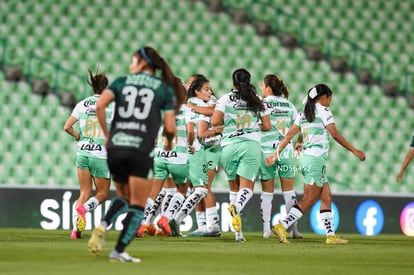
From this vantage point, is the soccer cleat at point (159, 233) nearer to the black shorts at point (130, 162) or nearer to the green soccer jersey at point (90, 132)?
the green soccer jersey at point (90, 132)

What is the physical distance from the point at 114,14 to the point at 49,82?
217 centimetres

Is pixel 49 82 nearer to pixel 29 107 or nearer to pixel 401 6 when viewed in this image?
pixel 29 107

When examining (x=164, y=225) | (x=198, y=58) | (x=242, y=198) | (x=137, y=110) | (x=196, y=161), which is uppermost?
(x=198, y=58)

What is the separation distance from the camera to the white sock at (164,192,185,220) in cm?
1340

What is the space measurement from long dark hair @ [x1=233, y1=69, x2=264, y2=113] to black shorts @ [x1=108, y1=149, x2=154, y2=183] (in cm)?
375

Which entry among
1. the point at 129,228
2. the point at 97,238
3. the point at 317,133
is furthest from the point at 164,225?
the point at 129,228

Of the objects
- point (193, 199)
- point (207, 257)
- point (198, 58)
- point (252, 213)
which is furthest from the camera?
point (198, 58)

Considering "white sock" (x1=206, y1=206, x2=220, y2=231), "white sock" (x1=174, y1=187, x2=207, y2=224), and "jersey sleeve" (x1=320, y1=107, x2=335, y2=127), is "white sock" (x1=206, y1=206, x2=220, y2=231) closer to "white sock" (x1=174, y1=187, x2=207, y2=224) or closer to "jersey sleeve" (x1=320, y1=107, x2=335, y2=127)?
"white sock" (x1=174, y1=187, x2=207, y2=224)

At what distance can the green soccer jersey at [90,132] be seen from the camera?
40.6ft

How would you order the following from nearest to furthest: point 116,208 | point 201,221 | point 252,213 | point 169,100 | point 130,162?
point 130,162
point 169,100
point 116,208
point 201,221
point 252,213

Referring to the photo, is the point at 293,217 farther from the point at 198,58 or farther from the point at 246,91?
the point at 198,58

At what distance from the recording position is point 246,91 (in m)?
12.0

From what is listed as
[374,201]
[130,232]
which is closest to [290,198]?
[374,201]

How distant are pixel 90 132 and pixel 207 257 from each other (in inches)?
148
